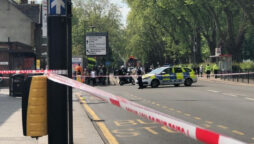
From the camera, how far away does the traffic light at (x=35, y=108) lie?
559cm

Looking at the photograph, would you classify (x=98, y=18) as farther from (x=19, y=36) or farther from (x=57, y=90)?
(x=57, y=90)

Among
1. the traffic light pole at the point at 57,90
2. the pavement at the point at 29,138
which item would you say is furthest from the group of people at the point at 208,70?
the traffic light pole at the point at 57,90

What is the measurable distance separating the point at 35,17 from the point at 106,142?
6002 centimetres

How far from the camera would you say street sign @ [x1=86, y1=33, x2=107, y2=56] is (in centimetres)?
4200

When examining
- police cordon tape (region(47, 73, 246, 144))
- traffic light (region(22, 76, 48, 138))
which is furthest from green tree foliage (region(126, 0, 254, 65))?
police cordon tape (region(47, 73, 246, 144))

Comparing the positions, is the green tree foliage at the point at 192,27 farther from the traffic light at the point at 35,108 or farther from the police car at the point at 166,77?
the traffic light at the point at 35,108

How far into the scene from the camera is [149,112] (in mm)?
3760

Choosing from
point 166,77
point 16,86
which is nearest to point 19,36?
point 166,77

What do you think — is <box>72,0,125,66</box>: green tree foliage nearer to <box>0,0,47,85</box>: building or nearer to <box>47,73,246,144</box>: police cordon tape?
<box>0,0,47,85</box>: building

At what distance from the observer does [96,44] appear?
4212 centimetres

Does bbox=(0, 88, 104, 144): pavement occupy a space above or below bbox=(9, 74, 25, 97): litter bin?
below

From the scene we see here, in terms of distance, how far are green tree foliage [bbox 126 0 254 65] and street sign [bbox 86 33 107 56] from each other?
9577 millimetres

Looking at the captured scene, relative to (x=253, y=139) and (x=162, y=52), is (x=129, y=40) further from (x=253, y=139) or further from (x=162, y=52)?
(x=253, y=139)

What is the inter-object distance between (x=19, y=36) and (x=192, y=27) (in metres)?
23.7
